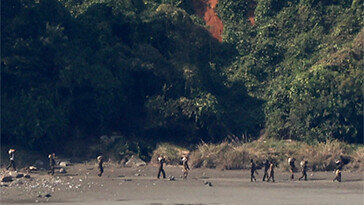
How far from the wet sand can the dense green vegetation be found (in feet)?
11.5

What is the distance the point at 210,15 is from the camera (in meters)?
40.3

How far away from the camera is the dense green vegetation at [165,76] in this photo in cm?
3028

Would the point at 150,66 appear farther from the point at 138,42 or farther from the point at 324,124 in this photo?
the point at 324,124

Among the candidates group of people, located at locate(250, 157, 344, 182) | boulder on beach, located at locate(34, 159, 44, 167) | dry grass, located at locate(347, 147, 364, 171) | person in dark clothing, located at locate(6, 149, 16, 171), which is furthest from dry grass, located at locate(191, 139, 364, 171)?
person in dark clothing, located at locate(6, 149, 16, 171)

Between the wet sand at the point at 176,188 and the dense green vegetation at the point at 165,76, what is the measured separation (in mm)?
3518

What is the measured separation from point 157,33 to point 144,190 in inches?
499

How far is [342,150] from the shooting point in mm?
29250

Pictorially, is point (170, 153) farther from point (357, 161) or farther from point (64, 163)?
point (357, 161)

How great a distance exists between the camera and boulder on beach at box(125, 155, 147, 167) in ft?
98.6

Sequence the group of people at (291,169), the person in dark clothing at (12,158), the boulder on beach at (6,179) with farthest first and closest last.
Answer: the person in dark clothing at (12,158), the group of people at (291,169), the boulder on beach at (6,179)

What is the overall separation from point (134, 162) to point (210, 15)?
43.3 feet

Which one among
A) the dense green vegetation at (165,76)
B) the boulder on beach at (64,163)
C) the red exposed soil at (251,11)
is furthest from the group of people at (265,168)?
the red exposed soil at (251,11)

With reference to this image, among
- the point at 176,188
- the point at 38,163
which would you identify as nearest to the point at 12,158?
the point at 38,163

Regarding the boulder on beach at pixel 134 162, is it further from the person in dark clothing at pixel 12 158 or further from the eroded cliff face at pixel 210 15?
the eroded cliff face at pixel 210 15
